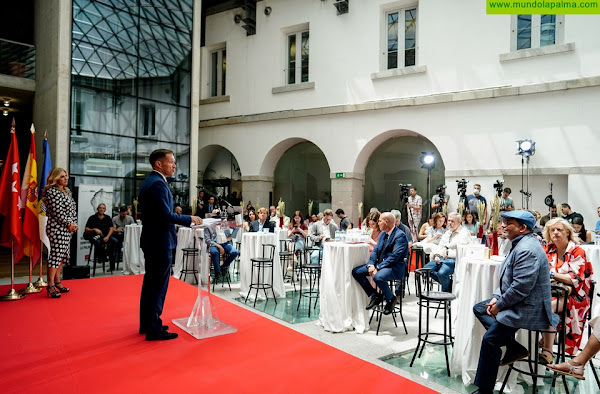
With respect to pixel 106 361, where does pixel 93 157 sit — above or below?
above

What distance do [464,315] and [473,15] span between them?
9170 mm

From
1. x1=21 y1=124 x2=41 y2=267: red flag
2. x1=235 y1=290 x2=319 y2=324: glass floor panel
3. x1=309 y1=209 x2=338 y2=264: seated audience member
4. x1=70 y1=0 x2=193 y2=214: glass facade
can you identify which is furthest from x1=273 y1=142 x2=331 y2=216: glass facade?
x1=21 y1=124 x2=41 y2=267: red flag

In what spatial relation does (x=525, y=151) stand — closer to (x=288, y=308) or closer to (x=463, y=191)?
(x=463, y=191)

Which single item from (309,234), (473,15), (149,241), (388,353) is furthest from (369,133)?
(149,241)

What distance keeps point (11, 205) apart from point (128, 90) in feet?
23.7

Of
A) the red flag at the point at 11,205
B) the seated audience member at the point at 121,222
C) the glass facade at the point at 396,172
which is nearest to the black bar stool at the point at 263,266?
the red flag at the point at 11,205

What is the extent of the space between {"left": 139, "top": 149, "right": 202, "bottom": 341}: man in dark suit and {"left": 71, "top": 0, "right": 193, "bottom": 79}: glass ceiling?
8774 millimetres

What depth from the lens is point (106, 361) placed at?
2994mm

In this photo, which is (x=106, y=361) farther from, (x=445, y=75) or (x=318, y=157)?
(x=318, y=157)

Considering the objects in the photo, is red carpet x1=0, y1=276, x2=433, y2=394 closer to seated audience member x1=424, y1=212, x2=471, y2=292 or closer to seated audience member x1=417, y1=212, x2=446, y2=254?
seated audience member x1=424, y1=212, x2=471, y2=292


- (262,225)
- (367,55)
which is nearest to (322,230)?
(262,225)

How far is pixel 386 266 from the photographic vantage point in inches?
189

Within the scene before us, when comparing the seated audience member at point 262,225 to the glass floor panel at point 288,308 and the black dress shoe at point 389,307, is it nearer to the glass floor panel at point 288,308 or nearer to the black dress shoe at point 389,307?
the glass floor panel at point 288,308

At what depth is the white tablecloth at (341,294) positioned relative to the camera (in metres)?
4.78
